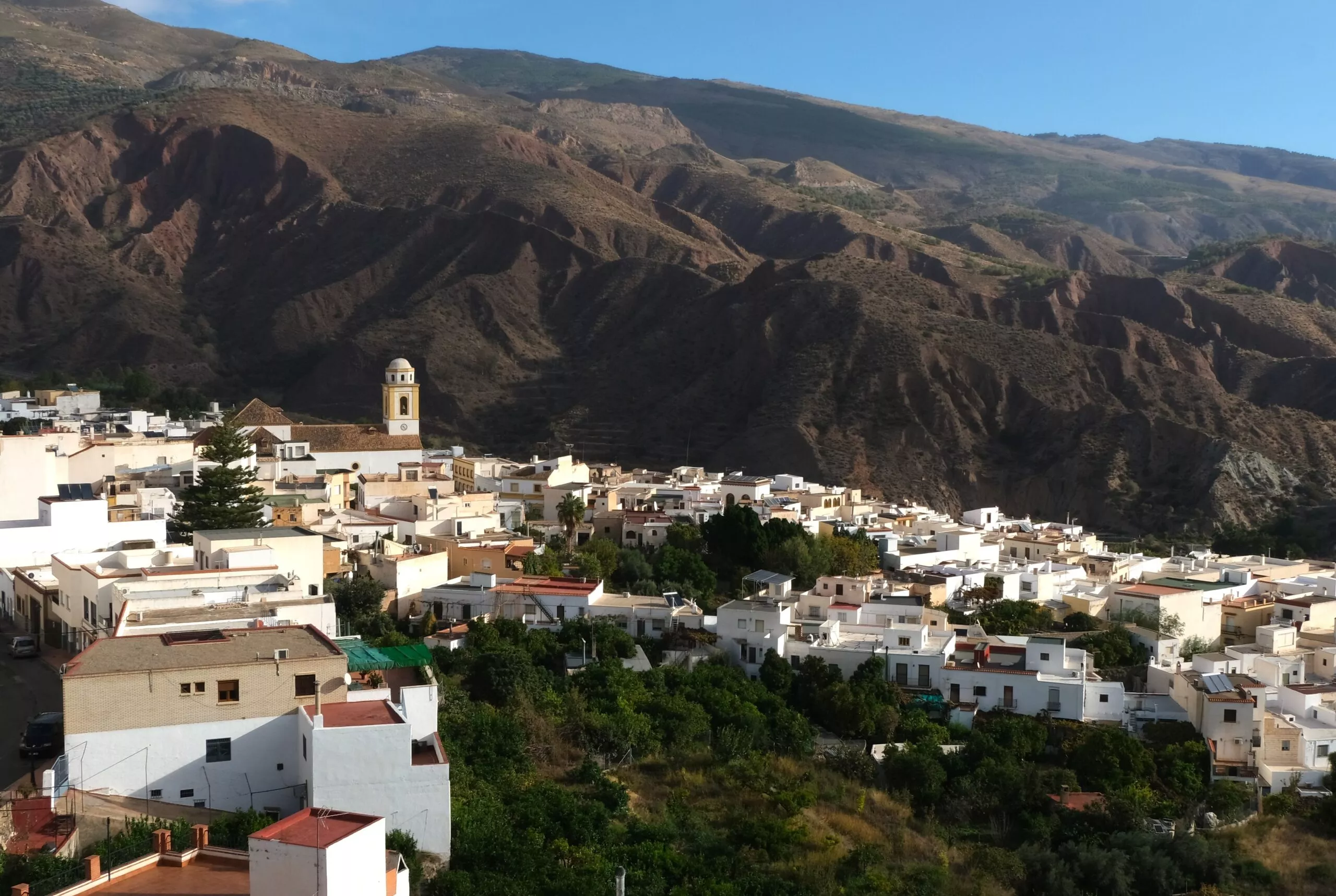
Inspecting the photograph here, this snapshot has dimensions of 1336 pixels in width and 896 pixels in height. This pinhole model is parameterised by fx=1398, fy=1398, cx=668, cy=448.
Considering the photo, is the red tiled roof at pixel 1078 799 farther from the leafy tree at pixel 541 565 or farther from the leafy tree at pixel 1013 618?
the leafy tree at pixel 541 565

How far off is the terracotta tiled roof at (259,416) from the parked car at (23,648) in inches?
850

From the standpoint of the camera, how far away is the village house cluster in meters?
14.0

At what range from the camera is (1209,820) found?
2028cm

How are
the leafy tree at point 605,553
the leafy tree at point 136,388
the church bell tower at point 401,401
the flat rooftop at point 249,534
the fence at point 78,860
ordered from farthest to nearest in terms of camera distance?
the leafy tree at point 136,388, the church bell tower at point 401,401, the leafy tree at point 605,553, the flat rooftop at point 249,534, the fence at point 78,860

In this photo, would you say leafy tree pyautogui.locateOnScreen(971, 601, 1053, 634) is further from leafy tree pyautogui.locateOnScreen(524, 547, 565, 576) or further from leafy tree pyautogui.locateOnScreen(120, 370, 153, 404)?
leafy tree pyautogui.locateOnScreen(120, 370, 153, 404)

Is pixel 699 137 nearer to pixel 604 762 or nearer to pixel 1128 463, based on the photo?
pixel 1128 463

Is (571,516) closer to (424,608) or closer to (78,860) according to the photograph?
(424,608)

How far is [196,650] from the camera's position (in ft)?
48.2

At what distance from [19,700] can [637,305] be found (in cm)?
6199

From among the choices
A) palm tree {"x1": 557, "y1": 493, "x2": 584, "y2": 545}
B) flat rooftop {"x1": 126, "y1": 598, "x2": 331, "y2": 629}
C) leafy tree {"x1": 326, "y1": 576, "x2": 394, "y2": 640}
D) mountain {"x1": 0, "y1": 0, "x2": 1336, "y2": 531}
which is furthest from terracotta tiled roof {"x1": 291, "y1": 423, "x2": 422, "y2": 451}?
flat rooftop {"x1": 126, "y1": 598, "x2": 331, "y2": 629}

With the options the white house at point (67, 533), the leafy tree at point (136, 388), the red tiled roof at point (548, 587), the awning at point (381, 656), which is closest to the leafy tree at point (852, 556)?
the red tiled roof at point (548, 587)

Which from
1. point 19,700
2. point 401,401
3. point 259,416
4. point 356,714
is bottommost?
point 19,700

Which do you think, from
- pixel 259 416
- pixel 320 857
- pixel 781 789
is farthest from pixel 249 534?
pixel 259 416

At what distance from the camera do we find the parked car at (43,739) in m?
14.4
